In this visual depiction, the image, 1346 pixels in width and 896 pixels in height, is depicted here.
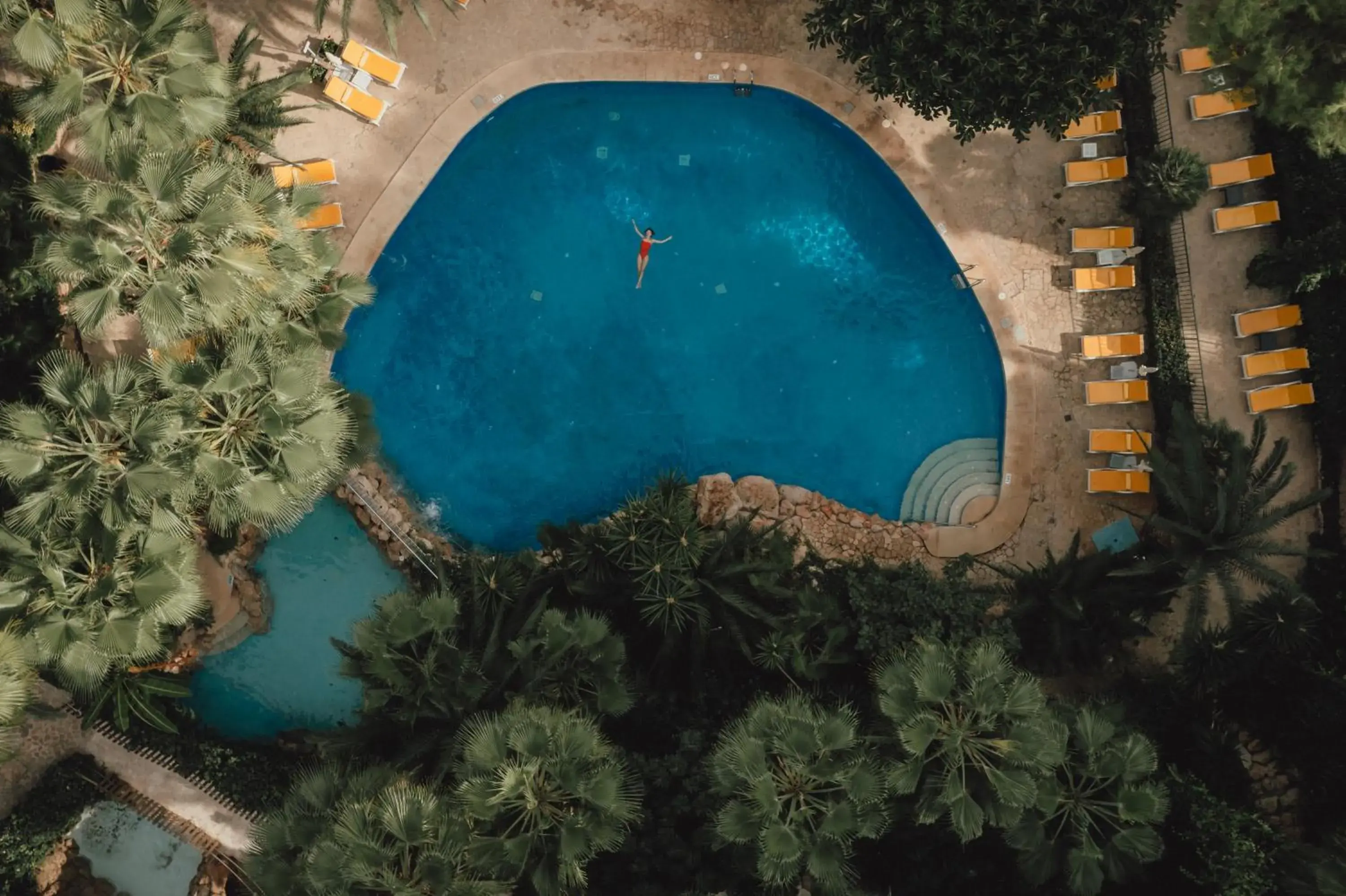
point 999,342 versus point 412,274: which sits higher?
point 412,274

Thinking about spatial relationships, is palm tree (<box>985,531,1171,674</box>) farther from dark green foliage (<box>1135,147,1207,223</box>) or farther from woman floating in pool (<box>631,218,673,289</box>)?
woman floating in pool (<box>631,218,673,289</box>)

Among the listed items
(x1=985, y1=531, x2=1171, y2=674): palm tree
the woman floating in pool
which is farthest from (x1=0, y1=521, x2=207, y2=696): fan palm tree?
(x1=985, y1=531, x2=1171, y2=674): palm tree

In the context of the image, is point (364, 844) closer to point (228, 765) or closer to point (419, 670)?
point (419, 670)

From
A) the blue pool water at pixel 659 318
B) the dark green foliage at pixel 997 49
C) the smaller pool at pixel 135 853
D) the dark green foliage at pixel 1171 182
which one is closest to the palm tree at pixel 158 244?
the blue pool water at pixel 659 318

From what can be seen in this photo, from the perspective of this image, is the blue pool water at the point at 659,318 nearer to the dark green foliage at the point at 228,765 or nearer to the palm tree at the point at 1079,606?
the palm tree at the point at 1079,606

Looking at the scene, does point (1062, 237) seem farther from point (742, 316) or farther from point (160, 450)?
point (160, 450)

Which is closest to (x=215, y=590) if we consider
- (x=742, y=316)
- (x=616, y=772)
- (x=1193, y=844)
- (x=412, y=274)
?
(x=412, y=274)
